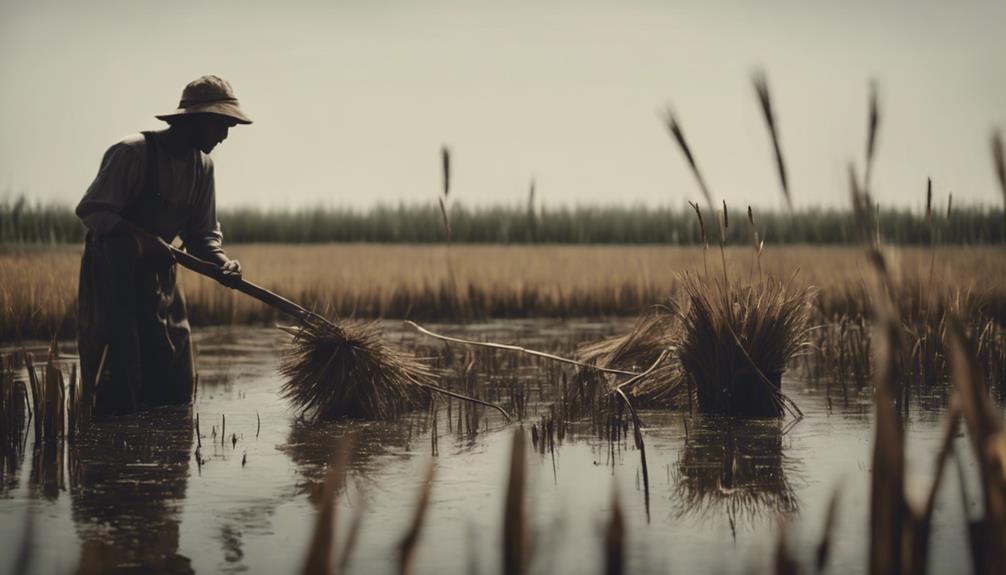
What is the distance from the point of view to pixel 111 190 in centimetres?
567

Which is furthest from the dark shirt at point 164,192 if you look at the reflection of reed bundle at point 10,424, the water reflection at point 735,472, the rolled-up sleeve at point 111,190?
the water reflection at point 735,472

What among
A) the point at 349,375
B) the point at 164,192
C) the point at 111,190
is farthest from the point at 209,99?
the point at 349,375

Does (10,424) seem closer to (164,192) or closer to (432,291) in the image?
(164,192)

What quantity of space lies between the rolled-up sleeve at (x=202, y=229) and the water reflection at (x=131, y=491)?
2.88ft

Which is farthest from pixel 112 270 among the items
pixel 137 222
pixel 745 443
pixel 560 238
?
pixel 560 238

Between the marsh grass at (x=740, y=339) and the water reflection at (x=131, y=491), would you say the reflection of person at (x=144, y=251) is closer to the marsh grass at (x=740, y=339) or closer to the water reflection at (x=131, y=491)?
the water reflection at (x=131, y=491)

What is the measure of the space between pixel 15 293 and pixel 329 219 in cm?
2438

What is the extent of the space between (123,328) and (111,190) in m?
0.65

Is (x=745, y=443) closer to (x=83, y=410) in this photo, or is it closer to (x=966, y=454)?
(x=966, y=454)

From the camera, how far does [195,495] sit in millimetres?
3930

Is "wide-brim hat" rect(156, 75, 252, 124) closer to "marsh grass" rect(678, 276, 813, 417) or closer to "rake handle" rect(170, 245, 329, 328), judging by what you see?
"rake handle" rect(170, 245, 329, 328)

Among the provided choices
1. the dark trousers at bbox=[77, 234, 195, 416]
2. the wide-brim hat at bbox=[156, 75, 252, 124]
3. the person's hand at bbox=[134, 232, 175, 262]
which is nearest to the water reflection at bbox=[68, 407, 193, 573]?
the dark trousers at bbox=[77, 234, 195, 416]

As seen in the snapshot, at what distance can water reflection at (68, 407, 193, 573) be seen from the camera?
3.12 meters

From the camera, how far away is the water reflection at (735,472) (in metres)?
3.69
